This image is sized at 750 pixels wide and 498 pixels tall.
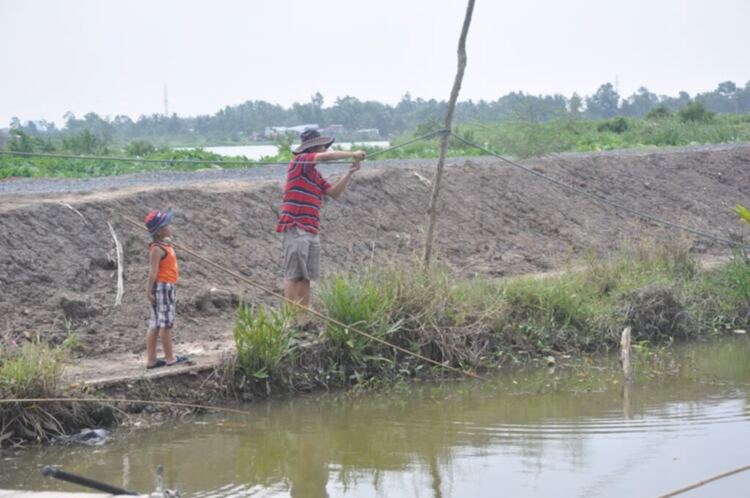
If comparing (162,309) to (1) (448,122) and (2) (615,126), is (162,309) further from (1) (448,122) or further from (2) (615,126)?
(2) (615,126)

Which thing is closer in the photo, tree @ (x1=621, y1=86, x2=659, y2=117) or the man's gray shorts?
the man's gray shorts

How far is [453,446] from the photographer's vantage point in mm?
7641

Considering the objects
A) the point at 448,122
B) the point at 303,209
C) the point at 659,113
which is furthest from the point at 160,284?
the point at 659,113

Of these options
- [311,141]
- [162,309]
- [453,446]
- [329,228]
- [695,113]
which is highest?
[695,113]

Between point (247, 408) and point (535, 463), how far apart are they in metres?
2.55

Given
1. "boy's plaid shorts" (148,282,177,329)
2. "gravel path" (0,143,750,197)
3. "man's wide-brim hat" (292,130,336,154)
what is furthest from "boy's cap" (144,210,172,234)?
"gravel path" (0,143,750,197)

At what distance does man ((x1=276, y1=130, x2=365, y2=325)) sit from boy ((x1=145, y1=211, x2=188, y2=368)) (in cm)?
118

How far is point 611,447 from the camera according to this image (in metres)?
7.49

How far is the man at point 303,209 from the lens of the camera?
9.41 m

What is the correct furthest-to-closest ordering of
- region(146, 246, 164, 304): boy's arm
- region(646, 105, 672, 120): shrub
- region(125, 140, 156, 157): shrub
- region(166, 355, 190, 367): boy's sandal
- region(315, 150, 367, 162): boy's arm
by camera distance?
region(646, 105, 672, 120): shrub < region(125, 140, 156, 157): shrub < region(315, 150, 367, 162): boy's arm < region(166, 355, 190, 367): boy's sandal < region(146, 246, 164, 304): boy's arm

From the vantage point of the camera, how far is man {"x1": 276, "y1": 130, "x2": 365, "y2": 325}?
30.9 ft

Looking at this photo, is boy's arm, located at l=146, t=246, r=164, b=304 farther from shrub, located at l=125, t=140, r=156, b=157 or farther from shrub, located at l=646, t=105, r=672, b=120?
shrub, located at l=646, t=105, r=672, b=120

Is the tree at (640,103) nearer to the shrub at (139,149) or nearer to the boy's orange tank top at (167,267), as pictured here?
the shrub at (139,149)

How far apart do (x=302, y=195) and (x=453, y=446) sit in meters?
2.87
